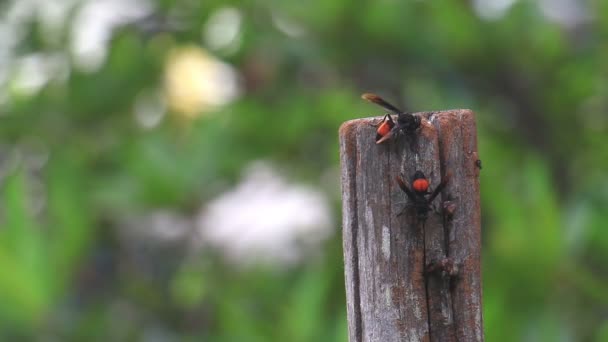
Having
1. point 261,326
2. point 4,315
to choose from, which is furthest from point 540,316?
point 4,315

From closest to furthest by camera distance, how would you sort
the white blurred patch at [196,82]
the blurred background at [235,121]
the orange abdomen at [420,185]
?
the orange abdomen at [420,185]
the blurred background at [235,121]
the white blurred patch at [196,82]

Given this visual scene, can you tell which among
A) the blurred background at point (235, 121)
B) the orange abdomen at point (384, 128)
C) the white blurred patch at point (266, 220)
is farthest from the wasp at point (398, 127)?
the white blurred patch at point (266, 220)

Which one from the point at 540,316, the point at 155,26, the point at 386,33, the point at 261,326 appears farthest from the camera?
the point at 155,26

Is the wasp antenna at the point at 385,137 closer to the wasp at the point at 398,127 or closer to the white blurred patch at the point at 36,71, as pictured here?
the wasp at the point at 398,127

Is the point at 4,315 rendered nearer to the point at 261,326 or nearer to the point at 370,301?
the point at 261,326

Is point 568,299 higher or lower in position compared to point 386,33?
lower

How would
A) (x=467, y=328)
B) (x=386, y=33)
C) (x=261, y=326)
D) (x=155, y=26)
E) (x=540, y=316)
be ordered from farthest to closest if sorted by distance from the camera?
(x=155, y=26) → (x=386, y=33) → (x=261, y=326) → (x=540, y=316) → (x=467, y=328)
